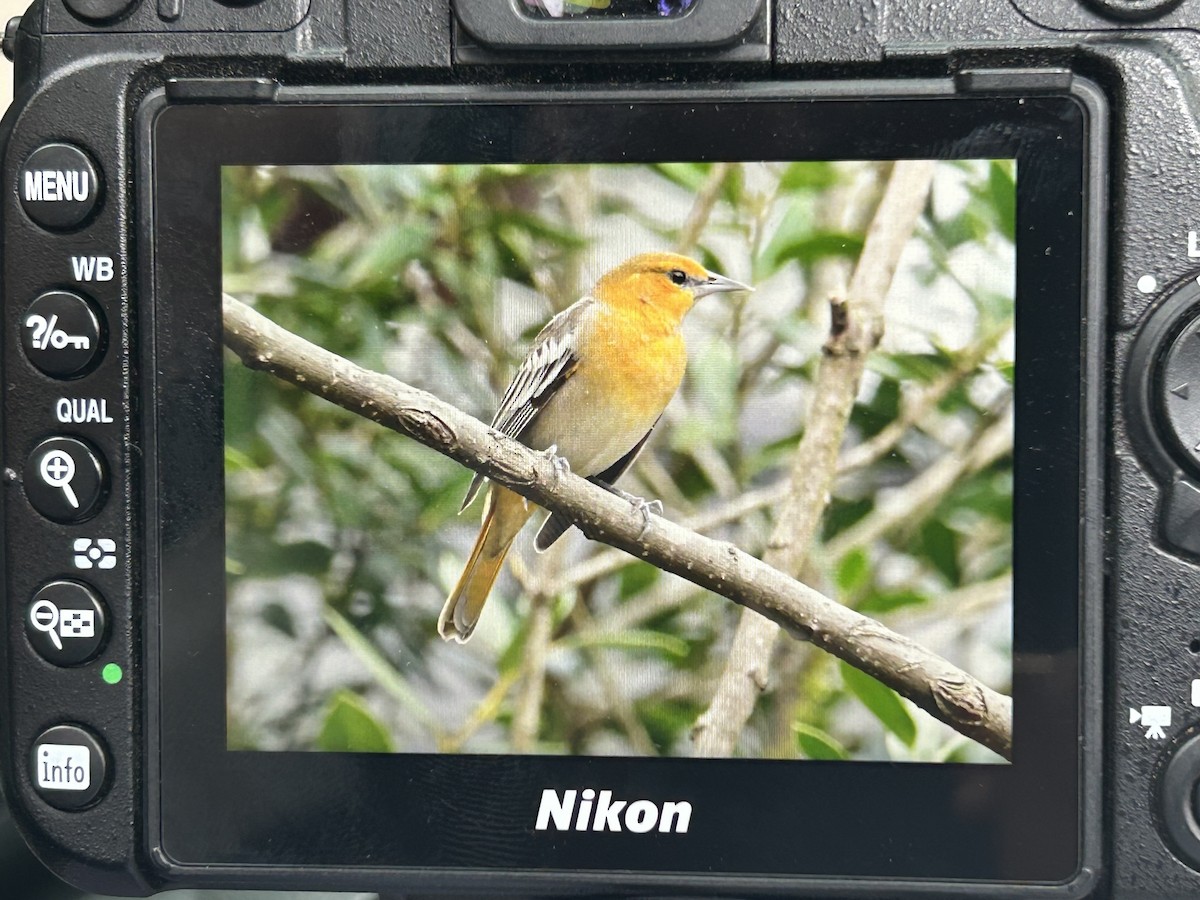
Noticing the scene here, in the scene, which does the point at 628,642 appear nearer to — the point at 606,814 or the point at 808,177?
the point at 606,814

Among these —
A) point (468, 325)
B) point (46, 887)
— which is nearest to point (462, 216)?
point (468, 325)

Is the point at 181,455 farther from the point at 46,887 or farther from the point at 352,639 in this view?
the point at 46,887

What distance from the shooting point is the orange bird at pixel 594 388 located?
39 cm

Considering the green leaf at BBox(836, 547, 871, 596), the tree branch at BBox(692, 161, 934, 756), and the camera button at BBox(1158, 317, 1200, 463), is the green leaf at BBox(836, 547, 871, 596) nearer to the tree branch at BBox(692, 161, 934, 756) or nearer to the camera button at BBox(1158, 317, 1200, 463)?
the tree branch at BBox(692, 161, 934, 756)

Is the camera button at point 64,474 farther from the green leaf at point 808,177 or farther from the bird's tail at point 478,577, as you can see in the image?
the green leaf at point 808,177

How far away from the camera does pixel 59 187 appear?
39 centimetres

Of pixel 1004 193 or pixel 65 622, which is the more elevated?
pixel 1004 193

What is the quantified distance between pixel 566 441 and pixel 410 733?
A: 13cm

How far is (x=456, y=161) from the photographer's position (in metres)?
0.38

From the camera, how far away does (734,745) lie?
0.39m

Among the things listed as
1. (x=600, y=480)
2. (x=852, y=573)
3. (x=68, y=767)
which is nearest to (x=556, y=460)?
(x=600, y=480)

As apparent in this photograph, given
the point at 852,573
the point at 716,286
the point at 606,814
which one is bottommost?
the point at 606,814

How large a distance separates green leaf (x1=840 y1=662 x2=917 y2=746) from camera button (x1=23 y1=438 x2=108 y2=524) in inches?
11.9

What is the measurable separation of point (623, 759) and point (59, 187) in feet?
1.03
